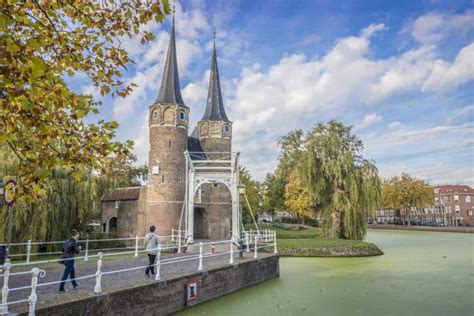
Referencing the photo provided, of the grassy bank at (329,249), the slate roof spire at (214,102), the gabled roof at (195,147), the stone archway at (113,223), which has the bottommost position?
the grassy bank at (329,249)

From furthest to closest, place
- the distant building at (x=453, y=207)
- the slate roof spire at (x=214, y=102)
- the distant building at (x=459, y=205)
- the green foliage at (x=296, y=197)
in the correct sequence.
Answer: the distant building at (x=453, y=207) → the distant building at (x=459, y=205) → the green foliage at (x=296, y=197) → the slate roof spire at (x=214, y=102)

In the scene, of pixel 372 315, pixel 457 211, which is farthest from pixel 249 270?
pixel 457 211

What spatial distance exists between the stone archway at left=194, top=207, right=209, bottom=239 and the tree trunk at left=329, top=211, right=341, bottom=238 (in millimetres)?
9723

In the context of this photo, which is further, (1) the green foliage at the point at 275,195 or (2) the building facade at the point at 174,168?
(1) the green foliage at the point at 275,195

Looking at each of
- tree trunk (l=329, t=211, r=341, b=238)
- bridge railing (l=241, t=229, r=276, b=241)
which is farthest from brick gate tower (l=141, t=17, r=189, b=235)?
tree trunk (l=329, t=211, r=341, b=238)

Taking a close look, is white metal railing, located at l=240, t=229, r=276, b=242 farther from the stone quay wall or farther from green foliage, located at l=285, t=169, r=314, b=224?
green foliage, located at l=285, t=169, r=314, b=224

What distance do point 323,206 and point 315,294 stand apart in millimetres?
15012

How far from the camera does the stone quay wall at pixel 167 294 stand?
6.62 meters

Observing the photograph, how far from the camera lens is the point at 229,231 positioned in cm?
2881

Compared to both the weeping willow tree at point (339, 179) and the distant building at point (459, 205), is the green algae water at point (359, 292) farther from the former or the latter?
the distant building at point (459, 205)

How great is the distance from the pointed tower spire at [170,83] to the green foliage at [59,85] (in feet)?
69.7

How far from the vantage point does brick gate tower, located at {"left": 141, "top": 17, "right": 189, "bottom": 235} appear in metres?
24.8

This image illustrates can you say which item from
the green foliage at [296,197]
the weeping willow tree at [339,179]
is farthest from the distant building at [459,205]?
the weeping willow tree at [339,179]

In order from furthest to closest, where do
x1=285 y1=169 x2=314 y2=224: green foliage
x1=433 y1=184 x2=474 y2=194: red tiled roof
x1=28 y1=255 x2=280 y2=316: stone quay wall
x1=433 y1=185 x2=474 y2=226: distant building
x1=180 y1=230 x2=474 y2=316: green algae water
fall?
x1=433 y1=184 x2=474 y2=194: red tiled roof
x1=433 y1=185 x2=474 y2=226: distant building
x1=285 y1=169 x2=314 y2=224: green foliage
x1=180 y1=230 x2=474 y2=316: green algae water
x1=28 y1=255 x2=280 y2=316: stone quay wall
